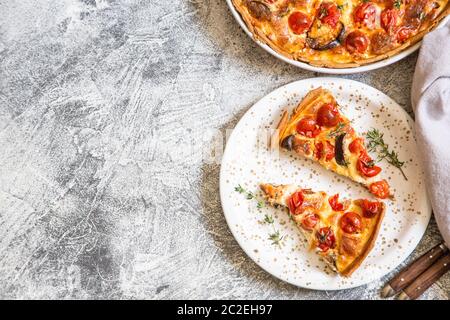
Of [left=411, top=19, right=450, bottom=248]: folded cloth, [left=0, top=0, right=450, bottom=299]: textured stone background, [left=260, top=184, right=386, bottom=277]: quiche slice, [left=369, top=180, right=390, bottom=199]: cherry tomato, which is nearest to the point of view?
[left=411, top=19, right=450, bottom=248]: folded cloth

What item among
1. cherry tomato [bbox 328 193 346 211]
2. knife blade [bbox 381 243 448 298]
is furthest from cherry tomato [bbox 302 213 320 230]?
knife blade [bbox 381 243 448 298]

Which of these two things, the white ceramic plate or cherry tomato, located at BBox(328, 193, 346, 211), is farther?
cherry tomato, located at BBox(328, 193, 346, 211)

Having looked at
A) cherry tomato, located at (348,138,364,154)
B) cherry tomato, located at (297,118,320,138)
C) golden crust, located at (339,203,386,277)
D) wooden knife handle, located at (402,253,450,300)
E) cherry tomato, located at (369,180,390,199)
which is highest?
cherry tomato, located at (297,118,320,138)

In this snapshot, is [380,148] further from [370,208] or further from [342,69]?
[342,69]

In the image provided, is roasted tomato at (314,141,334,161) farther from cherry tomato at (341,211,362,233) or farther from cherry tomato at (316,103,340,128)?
cherry tomato at (341,211,362,233)

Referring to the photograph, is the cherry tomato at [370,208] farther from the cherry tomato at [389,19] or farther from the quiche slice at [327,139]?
the cherry tomato at [389,19]

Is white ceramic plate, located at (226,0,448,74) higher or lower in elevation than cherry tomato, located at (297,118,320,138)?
higher

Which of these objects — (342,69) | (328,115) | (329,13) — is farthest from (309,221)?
(329,13)

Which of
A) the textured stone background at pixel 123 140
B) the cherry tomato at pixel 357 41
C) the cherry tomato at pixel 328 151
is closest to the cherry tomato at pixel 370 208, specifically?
the cherry tomato at pixel 328 151
